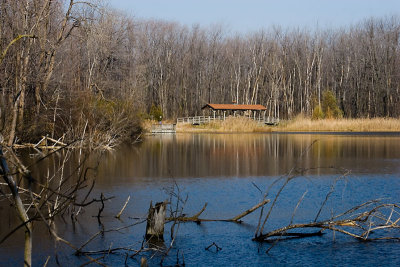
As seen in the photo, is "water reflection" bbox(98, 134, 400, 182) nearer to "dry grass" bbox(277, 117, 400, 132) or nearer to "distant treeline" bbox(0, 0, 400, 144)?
"dry grass" bbox(277, 117, 400, 132)

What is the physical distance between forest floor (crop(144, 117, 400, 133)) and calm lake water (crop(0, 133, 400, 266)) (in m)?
29.5

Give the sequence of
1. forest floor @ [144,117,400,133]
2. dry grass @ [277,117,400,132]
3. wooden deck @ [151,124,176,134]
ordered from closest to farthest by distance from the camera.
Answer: dry grass @ [277,117,400,132]
forest floor @ [144,117,400,133]
wooden deck @ [151,124,176,134]

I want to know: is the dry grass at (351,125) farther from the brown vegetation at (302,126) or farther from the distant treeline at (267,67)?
the distant treeline at (267,67)

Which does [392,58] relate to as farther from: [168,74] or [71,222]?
[71,222]

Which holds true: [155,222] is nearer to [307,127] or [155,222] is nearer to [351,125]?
[351,125]

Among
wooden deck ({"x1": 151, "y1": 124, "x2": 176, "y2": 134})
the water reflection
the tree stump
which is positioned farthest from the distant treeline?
the tree stump

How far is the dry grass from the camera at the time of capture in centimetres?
5109

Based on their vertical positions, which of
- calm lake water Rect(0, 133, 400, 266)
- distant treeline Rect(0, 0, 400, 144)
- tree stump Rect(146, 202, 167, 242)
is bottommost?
calm lake water Rect(0, 133, 400, 266)

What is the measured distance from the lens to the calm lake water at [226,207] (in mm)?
8203

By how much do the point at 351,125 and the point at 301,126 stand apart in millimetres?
5827

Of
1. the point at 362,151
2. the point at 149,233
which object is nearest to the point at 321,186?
the point at 149,233

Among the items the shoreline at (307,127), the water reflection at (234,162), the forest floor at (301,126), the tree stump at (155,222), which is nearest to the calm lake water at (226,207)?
the water reflection at (234,162)

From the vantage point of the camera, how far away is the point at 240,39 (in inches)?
3226

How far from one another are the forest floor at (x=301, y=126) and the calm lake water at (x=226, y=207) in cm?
2952
